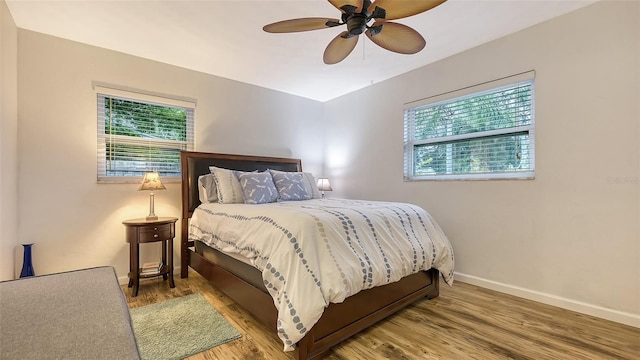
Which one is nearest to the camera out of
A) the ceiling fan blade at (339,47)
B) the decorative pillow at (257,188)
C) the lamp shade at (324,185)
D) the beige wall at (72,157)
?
the ceiling fan blade at (339,47)

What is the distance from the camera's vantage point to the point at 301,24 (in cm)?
185

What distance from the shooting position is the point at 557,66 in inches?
97.0

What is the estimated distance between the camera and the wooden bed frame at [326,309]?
169 cm

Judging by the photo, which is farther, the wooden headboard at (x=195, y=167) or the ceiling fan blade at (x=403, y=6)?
the wooden headboard at (x=195, y=167)

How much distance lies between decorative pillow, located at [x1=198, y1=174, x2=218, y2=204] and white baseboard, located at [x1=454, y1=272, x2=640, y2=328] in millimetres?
2914

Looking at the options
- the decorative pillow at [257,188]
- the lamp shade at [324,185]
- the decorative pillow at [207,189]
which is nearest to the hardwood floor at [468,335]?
the decorative pillow at [257,188]

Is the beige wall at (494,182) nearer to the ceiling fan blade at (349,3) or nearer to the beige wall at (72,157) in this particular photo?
the beige wall at (72,157)

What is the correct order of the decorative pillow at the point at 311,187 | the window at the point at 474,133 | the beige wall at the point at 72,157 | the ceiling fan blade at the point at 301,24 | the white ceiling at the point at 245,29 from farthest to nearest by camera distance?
1. the decorative pillow at the point at 311,187
2. the window at the point at 474,133
3. the beige wall at the point at 72,157
4. the white ceiling at the point at 245,29
5. the ceiling fan blade at the point at 301,24

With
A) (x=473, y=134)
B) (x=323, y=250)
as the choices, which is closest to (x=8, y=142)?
(x=323, y=250)

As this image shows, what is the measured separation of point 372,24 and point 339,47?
0.33 meters

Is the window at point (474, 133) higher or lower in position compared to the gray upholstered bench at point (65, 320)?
higher

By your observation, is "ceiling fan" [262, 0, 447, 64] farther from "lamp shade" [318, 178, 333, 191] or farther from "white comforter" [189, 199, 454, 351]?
"lamp shade" [318, 178, 333, 191]

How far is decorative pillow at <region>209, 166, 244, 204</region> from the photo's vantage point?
301cm

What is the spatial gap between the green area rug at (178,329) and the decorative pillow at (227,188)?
1008 mm
